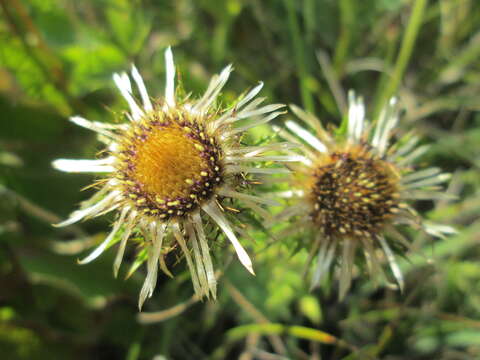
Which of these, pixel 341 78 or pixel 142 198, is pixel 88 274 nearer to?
pixel 142 198

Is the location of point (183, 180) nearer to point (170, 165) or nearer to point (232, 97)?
point (170, 165)

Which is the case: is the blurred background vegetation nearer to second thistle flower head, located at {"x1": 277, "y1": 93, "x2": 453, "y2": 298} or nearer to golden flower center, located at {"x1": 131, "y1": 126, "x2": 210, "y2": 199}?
second thistle flower head, located at {"x1": 277, "y1": 93, "x2": 453, "y2": 298}

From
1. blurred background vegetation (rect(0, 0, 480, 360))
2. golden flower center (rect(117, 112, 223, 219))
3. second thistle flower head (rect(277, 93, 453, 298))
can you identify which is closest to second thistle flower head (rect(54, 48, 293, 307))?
golden flower center (rect(117, 112, 223, 219))

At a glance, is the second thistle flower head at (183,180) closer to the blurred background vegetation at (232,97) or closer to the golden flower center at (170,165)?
the golden flower center at (170,165)

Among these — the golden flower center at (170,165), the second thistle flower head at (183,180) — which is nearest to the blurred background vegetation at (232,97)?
the second thistle flower head at (183,180)

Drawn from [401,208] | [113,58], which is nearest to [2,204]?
[113,58]

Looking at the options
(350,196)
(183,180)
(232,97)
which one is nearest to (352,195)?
(350,196)
